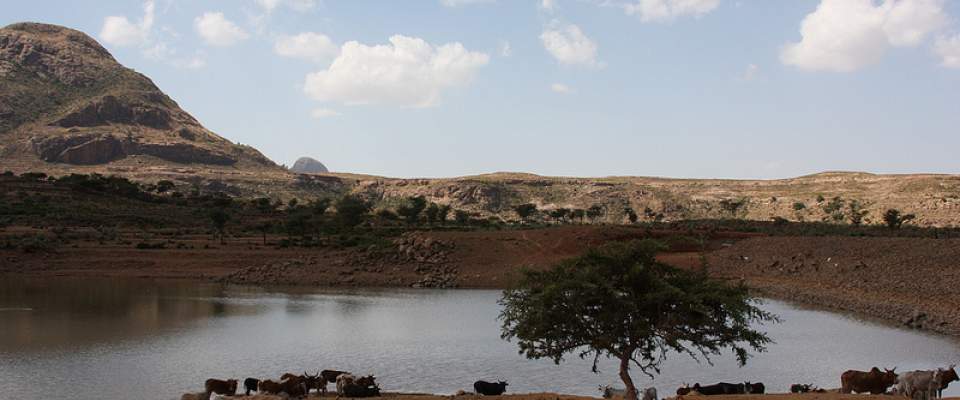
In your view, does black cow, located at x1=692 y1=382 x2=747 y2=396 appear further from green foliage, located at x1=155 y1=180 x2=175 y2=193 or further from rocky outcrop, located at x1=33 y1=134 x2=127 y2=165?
rocky outcrop, located at x1=33 y1=134 x2=127 y2=165

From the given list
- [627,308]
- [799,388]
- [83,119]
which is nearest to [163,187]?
[83,119]

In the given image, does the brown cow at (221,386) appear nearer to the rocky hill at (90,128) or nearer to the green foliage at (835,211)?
the green foliage at (835,211)

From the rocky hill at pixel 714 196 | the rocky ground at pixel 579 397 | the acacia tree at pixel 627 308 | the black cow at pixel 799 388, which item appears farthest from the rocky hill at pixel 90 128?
the acacia tree at pixel 627 308

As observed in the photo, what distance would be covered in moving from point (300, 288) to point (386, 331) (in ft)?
74.1

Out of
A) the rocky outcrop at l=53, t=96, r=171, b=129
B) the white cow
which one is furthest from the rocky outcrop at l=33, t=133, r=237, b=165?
the white cow

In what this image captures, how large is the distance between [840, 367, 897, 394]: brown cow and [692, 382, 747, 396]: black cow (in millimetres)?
2674

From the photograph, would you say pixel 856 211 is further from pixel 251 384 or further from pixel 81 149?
pixel 81 149

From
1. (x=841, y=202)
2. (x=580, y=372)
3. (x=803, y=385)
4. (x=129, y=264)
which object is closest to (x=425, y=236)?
(x=129, y=264)

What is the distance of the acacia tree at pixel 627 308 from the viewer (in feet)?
59.4

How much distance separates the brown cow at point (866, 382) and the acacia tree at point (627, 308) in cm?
447

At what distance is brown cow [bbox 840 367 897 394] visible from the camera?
68.8ft

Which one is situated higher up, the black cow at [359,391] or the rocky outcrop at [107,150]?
the rocky outcrop at [107,150]

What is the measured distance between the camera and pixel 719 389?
21.6 m

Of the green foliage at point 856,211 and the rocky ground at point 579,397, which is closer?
the rocky ground at point 579,397
